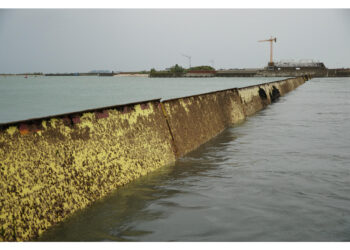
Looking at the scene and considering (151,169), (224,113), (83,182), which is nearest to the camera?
(83,182)

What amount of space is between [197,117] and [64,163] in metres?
3.06

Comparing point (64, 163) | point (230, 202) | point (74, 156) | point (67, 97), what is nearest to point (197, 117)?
point (230, 202)

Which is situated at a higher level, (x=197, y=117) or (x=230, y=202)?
(x=197, y=117)

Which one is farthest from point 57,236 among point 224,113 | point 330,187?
point 224,113

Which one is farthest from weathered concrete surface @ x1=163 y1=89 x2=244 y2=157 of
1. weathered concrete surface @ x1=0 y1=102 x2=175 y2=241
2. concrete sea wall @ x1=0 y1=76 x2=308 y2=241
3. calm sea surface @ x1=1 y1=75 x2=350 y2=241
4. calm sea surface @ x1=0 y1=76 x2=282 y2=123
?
calm sea surface @ x1=0 y1=76 x2=282 y2=123

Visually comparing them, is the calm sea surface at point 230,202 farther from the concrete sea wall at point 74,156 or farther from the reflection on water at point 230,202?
the concrete sea wall at point 74,156

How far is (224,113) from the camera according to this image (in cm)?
731

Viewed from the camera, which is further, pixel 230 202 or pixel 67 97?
pixel 67 97

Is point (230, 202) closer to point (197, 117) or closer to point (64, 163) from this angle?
point (64, 163)

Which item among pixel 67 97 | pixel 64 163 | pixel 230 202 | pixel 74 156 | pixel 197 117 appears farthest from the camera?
pixel 67 97

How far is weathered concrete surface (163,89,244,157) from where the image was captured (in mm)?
4469

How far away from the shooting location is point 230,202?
9.71 ft

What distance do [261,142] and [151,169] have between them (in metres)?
2.88

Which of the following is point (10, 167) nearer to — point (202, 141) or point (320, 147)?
point (202, 141)
